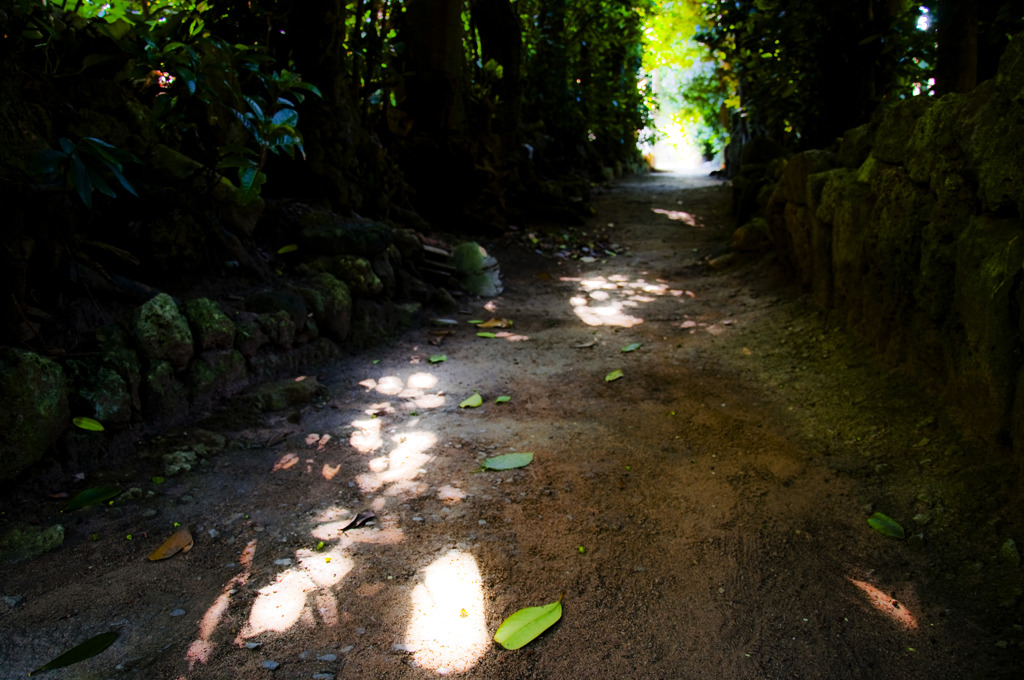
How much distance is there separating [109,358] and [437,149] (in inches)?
198

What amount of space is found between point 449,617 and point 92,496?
155cm

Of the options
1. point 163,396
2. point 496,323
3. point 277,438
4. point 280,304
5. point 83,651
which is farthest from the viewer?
point 496,323

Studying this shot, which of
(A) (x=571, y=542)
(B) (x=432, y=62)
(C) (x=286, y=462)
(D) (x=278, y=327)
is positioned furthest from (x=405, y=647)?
(B) (x=432, y=62)

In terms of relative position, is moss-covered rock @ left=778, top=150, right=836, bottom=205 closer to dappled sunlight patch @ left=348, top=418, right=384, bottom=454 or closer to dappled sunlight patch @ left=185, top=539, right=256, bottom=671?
dappled sunlight patch @ left=348, top=418, right=384, bottom=454

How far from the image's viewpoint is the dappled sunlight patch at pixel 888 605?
1.98 metres

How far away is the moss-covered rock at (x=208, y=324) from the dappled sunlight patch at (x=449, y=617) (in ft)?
6.18

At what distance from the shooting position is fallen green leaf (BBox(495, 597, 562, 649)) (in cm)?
188

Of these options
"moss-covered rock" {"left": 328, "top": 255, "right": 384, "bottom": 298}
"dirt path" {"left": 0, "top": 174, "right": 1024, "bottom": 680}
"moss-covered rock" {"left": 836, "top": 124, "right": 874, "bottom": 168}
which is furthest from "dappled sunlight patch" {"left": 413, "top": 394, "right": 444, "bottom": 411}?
"moss-covered rock" {"left": 836, "top": 124, "right": 874, "bottom": 168}

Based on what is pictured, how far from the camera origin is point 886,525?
2.36 m

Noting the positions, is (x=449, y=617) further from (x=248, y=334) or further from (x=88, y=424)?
(x=248, y=334)

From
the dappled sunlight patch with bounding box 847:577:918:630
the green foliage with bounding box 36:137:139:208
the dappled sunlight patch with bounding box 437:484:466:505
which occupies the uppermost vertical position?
the green foliage with bounding box 36:137:139:208

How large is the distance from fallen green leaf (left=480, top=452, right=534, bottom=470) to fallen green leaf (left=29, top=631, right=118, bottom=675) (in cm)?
147

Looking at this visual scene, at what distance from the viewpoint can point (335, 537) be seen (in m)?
2.38

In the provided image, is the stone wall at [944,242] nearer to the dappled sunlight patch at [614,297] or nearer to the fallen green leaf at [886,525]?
the fallen green leaf at [886,525]
